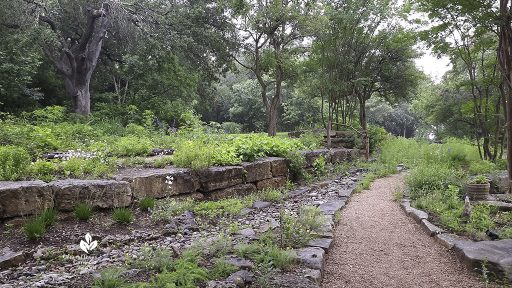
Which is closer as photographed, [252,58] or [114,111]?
[114,111]

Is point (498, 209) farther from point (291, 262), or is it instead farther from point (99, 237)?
point (99, 237)

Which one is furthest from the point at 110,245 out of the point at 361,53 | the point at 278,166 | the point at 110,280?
the point at 361,53

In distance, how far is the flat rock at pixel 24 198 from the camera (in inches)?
161

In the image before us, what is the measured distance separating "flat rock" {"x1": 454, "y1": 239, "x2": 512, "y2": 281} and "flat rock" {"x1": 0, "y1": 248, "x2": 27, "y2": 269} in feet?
15.1

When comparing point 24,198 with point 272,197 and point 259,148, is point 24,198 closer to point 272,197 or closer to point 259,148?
point 272,197

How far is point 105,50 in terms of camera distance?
58.3ft

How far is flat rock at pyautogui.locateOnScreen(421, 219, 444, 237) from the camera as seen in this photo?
4822mm

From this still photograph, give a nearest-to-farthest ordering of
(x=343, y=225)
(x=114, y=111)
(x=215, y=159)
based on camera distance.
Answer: (x=343, y=225) → (x=215, y=159) → (x=114, y=111)

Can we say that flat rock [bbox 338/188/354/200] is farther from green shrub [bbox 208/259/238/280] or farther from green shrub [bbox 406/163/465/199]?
green shrub [bbox 208/259/238/280]

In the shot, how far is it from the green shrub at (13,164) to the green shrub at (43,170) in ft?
0.31

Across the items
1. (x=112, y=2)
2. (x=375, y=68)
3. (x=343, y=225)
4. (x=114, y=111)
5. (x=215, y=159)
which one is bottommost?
(x=343, y=225)

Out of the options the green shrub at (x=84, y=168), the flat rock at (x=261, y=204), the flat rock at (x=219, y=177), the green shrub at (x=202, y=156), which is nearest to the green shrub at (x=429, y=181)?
the flat rock at (x=261, y=204)

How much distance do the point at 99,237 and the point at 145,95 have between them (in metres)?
14.1

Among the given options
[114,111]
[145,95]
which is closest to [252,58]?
[145,95]
